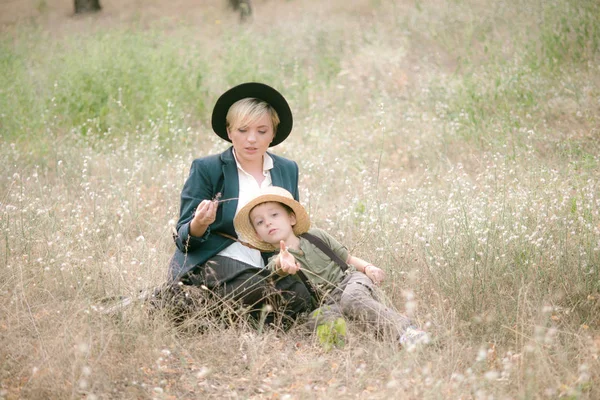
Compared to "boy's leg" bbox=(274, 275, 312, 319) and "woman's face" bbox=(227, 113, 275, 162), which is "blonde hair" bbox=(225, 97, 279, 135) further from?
"boy's leg" bbox=(274, 275, 312, 319)

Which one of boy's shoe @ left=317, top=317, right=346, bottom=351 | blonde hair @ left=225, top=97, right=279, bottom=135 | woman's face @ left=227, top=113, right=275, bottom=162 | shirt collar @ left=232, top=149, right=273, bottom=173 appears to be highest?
blonde hair @ left=225, top=97, right=279, bottom=135

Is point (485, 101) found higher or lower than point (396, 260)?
higher

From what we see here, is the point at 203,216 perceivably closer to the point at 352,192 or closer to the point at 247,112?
the point at 247,112

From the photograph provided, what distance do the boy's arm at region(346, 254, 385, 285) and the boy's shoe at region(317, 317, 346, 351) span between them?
0.48m

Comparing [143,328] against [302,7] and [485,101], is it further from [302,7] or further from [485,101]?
[302,7]

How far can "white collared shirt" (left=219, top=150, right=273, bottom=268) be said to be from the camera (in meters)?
4.52

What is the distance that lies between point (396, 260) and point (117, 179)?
3553 mm

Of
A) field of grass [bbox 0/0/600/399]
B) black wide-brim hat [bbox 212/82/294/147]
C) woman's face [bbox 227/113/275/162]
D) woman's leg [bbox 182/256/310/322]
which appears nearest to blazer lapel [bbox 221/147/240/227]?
woman's face [bbox 227/113/275/162]

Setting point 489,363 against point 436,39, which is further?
point 436,39

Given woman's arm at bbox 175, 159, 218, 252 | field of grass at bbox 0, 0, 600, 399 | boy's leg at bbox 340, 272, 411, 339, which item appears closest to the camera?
field of grass at bbox 0, 0, 600, 399

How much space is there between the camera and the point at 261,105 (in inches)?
182

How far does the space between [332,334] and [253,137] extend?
4.84ft

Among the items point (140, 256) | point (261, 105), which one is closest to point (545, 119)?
point (261, 105)

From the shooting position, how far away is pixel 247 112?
4.54m
